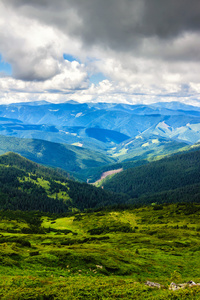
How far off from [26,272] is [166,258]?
42714mm

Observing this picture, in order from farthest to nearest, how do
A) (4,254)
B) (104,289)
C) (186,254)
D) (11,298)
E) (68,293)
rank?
(186,254)
(4,254)
(104,289)
(68,293)
(11,298)

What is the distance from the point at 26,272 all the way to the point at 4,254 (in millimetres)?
8116

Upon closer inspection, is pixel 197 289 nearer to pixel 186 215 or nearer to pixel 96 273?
pixel 96 273

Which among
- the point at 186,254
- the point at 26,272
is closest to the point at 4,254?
the point at 26,272

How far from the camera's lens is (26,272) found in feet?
122

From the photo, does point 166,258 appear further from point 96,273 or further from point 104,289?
point 104,289

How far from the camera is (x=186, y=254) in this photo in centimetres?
6656

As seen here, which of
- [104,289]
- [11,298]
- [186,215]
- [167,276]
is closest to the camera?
[11,298]

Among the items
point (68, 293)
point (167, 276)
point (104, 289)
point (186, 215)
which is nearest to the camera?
point (68, 293)

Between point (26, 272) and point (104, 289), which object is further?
point (26, 272)

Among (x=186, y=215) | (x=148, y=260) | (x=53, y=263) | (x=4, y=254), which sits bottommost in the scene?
(x=186, y=215)

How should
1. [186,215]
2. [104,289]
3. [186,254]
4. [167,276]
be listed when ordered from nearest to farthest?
[104,289] → [167,276] → [186,254] → [186,215]

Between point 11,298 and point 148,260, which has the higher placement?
point 11,298

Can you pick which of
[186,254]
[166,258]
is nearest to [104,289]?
[166,258]
